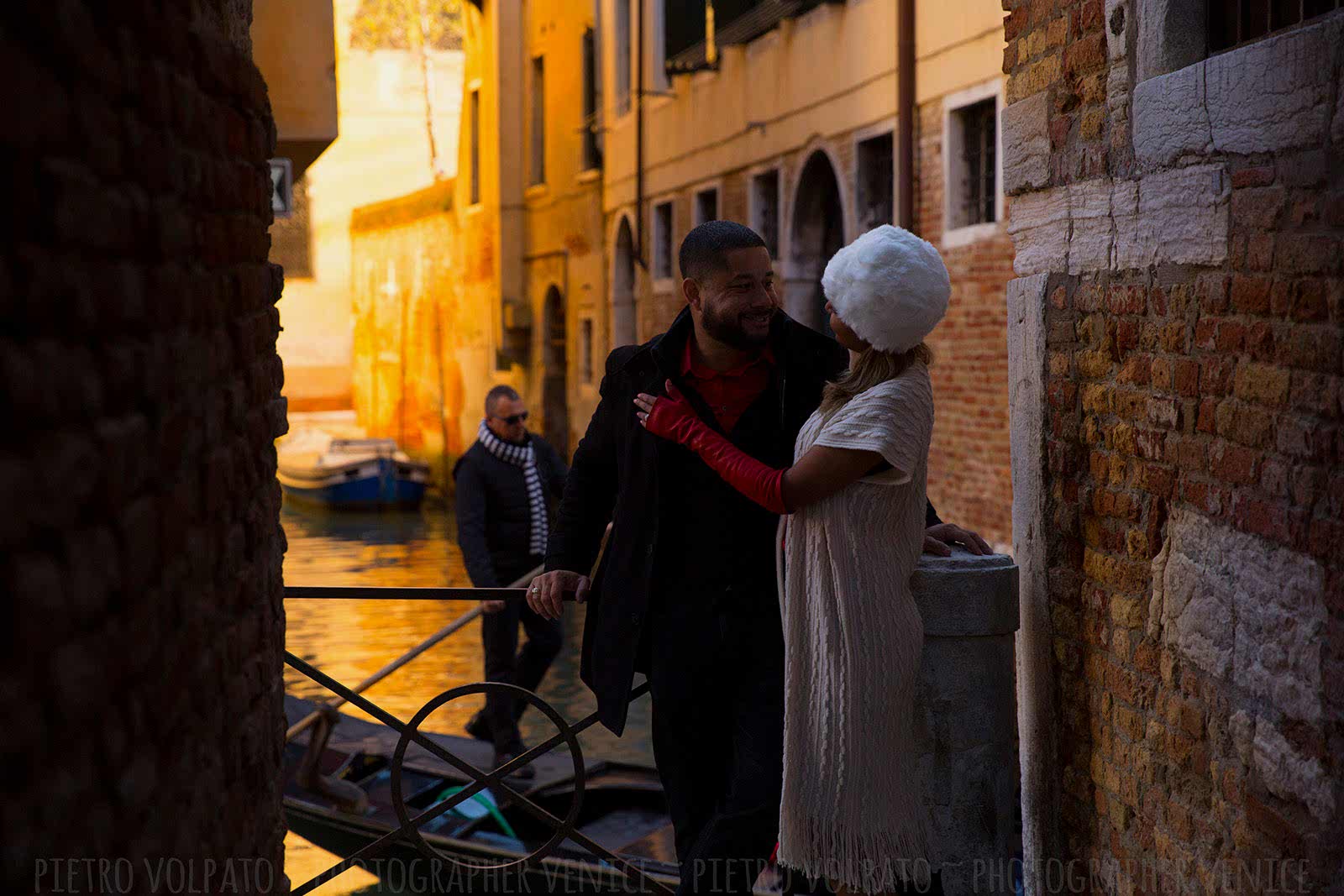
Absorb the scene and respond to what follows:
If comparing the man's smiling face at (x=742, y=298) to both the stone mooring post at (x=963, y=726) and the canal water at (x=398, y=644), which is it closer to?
the stone mooring post at (x=963, y=726)

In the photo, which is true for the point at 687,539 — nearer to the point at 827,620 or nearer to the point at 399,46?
the point at 827,620

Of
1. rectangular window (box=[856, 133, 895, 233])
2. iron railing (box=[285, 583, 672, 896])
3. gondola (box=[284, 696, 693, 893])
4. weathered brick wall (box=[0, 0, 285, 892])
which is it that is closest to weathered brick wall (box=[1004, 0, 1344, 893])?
iron railing (box=[285, 583, 672, 896])

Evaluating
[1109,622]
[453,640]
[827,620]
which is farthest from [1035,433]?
[453,640]

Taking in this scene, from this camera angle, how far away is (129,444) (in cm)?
153

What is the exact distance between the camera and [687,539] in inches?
116

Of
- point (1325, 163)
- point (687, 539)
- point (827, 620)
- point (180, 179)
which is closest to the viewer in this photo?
point (180, 179)

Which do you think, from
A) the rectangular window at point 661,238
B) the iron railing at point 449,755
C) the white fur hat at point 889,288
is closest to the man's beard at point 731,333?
the white fur hat at point 889,288

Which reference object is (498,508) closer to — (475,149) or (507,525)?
(507,525)

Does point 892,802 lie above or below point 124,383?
below

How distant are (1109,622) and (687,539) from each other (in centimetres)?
86

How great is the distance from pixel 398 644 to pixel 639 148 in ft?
23.2

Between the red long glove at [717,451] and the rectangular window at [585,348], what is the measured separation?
1651 cm

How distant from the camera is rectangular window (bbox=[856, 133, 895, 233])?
11133mm

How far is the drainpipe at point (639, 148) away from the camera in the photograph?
1645 cm
